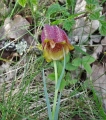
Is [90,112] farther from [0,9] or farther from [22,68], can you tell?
[0,9]

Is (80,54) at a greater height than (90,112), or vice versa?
(80,54)

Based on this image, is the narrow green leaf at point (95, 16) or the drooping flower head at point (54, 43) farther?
the narrow green leaf at point (95, 16)

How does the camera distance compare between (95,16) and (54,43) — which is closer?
(54,43)

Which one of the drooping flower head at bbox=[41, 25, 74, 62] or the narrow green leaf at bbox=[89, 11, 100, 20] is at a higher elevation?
the narrow green leaf at bbox=[89, 11, 100, 20]

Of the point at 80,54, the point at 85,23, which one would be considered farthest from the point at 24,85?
the point at 85,23

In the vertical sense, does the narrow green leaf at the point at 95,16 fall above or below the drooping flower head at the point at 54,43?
above

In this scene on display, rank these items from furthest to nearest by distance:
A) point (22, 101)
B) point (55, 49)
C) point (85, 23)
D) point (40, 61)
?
point (85, 23) → point (40, 61) → point (22, 101) → point (55, 49)

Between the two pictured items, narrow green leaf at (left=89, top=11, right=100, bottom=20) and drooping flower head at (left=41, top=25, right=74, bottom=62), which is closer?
drooping flower head at (left=41, top=25, right=74, bottom=62)

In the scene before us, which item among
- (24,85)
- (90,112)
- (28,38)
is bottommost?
(90,112)
